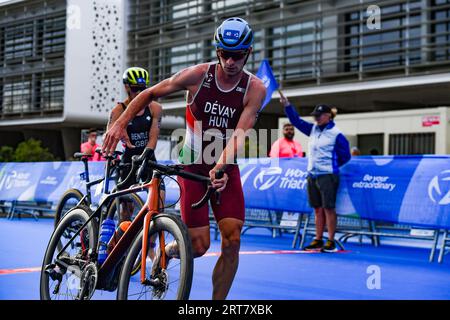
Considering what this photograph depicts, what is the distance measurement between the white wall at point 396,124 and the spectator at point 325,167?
13140 millimetres

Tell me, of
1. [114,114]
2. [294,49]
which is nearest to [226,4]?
[294,49]

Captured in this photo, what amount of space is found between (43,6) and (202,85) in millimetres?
41470

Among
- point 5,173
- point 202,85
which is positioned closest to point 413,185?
point 202,85

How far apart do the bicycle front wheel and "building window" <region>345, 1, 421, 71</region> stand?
22.5 m

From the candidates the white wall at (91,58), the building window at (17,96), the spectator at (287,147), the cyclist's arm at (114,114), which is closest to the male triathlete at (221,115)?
the cyclist's arm at (114,114)

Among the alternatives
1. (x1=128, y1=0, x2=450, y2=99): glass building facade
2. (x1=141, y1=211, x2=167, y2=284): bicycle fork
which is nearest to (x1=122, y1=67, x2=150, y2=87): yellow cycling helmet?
(x1=141, y1=211, x2=167, y2=284): bicycle fork

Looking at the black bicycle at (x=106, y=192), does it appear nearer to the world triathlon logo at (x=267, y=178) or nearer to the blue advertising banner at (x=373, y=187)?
the blue advertising banner at (x=373, y=187)

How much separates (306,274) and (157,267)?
3.66 meters

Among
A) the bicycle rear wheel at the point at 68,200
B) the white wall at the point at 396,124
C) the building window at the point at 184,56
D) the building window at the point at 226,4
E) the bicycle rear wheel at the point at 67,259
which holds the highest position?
the building window at the point at 226,4

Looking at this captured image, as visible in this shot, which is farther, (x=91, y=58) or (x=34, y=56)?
(x=34, y=56)

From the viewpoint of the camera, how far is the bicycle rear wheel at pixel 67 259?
471cm

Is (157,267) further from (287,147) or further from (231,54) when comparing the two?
(287,147)

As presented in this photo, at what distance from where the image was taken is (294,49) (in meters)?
30.2

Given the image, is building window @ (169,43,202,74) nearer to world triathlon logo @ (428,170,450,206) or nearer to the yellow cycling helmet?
world triathlon logo @ (428,170,450,206)
